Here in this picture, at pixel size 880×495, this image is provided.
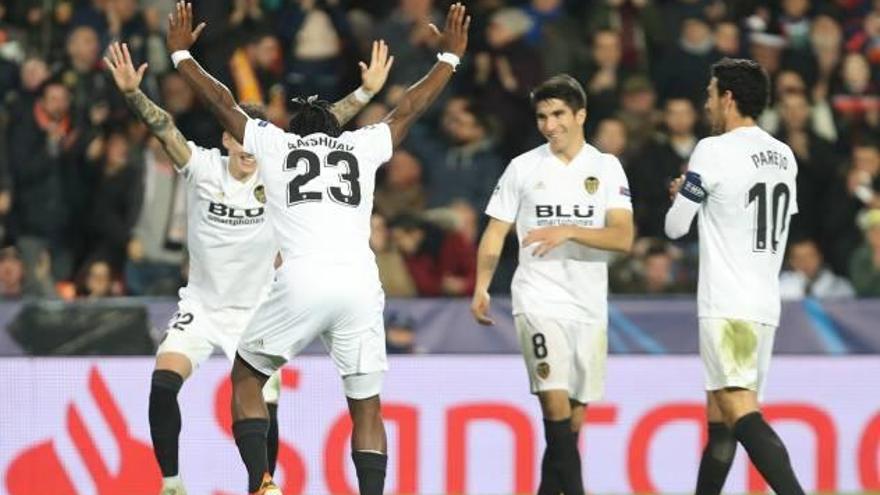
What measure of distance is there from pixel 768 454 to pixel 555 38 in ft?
24.9

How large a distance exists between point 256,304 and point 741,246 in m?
2.68

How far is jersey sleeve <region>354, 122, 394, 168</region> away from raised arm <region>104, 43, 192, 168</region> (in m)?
1.18

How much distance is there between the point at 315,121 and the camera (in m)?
11.0

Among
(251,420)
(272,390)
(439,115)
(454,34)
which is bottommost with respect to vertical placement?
(272,390)

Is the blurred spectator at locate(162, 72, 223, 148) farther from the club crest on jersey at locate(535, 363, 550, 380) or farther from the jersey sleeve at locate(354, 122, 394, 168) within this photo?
the jersey sleeve at locate(354, 122, 394, 168)

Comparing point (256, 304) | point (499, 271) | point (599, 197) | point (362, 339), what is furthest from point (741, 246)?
point (499, 271)

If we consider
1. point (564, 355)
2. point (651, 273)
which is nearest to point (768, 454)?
point (564, 355)

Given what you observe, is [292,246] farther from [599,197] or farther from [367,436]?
[599,197]

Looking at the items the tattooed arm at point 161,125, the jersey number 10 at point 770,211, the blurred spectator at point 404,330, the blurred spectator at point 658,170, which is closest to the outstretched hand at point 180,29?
the tattooed arm at point 161,125

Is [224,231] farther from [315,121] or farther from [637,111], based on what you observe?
[637,111]

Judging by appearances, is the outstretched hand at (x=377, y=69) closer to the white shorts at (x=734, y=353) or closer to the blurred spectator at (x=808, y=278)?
the white shorts at (x=734, y=353)

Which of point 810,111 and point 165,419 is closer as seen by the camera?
point 165,419

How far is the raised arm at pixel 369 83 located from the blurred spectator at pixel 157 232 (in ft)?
14.1

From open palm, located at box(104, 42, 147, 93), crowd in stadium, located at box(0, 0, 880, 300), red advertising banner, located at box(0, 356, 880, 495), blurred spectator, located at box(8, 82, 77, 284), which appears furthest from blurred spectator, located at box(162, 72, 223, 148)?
open palm, located at box(104, 42, 147, 93)
